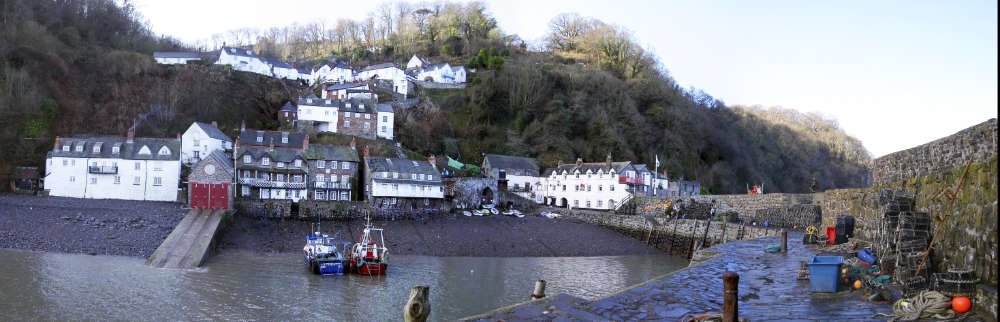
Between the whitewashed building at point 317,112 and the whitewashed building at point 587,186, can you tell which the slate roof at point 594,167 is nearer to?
the whitewashed building at point 587,186

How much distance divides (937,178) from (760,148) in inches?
3160

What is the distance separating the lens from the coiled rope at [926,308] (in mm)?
7316

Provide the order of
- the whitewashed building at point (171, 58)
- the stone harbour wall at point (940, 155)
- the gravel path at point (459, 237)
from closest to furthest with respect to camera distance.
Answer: the stone harbour wall at point (940, 155)
the gravel path at point (459, 237)
the whitewashed building at point (171, 58)

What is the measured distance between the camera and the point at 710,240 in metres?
35.7

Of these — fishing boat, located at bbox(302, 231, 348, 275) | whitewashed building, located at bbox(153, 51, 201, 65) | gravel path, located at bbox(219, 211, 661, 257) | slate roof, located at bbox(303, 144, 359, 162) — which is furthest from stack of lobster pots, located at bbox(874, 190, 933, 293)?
whitewashed building, located at bbox(153, 51, 201, 65)

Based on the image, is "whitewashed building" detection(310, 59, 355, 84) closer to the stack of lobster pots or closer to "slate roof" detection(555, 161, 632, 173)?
"slate roof" detection(555, 161, 632, 173)

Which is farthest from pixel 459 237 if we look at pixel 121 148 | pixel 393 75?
pixel 393 75

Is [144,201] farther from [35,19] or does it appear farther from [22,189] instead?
[35,19]

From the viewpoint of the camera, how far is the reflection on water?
1886 centimetres

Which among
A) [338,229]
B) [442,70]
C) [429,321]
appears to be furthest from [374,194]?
[442,70]

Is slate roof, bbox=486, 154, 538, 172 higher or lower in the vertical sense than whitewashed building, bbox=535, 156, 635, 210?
higher

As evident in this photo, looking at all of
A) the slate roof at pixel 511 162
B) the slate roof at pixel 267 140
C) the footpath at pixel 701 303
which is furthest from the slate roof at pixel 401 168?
the footpath at pixel 701 303

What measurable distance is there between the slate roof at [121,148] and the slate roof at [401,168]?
14203 mm

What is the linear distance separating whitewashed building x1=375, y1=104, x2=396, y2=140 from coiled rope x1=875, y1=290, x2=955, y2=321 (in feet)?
184
